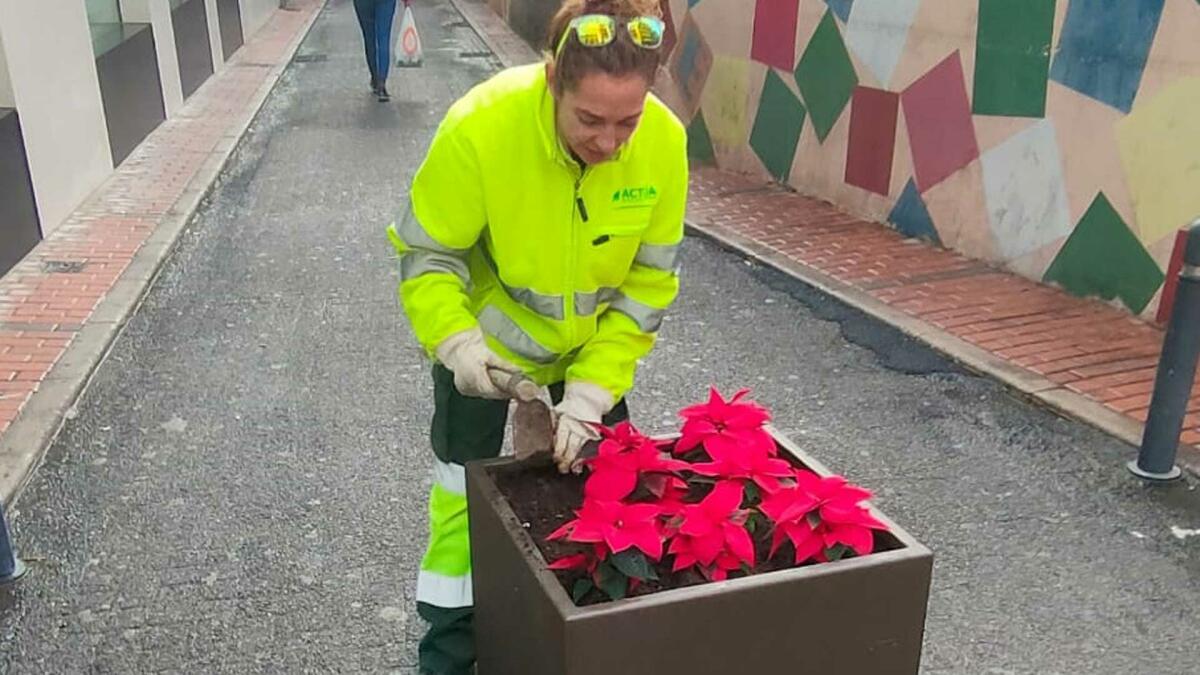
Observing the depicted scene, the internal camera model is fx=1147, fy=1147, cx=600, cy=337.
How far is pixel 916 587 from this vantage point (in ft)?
6.61

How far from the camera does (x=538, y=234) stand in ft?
7.55

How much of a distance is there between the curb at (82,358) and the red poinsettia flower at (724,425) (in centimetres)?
268

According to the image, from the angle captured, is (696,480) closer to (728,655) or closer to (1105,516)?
(728,655)

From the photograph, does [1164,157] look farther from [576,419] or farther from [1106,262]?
[576,419]

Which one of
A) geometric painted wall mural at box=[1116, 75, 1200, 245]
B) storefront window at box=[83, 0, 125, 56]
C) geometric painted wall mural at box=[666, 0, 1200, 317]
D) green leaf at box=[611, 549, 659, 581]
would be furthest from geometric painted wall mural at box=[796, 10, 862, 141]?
green leaf at box=[611, 549, 659, 581]

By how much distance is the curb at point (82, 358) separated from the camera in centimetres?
417

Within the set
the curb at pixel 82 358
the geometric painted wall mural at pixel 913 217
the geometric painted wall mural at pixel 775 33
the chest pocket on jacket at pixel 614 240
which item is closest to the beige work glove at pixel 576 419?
the chest pocket on jacket at pixel 614 240

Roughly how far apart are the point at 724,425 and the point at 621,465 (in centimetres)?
31

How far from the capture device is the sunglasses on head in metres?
2.06

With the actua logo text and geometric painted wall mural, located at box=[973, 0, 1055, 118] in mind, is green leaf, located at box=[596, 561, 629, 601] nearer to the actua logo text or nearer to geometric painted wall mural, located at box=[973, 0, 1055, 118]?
the actua logo text

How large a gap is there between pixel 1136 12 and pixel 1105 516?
105 inches

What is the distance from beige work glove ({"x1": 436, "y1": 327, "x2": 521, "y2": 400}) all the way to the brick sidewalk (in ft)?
10.3

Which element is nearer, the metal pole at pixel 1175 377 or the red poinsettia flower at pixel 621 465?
the red poinsettia flower at pixel 621 465

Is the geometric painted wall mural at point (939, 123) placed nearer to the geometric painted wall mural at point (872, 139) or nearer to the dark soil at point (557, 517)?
the geometric painted wall mural at point (872, 139)
